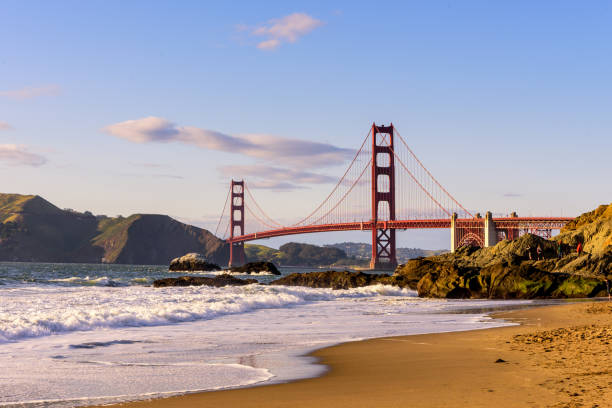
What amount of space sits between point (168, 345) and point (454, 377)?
4.98 meters

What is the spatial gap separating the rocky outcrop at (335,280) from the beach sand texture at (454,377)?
23864mm

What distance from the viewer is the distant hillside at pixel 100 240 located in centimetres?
15888

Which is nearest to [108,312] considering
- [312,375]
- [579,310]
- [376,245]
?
[312,375]

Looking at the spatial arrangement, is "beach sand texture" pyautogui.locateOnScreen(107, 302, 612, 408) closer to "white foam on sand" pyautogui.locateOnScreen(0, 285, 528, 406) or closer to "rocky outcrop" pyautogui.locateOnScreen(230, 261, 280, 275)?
"white foam on sand" pyautogui.locateOnScreen(0, 285, 528, 406)

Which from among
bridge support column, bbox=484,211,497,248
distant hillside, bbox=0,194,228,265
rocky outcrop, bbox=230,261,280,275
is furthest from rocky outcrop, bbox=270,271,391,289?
distant hillside, bbox=0,194,228,265

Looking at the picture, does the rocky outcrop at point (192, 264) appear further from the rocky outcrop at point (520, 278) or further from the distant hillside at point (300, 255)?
the distant hillside at point (300, 255)

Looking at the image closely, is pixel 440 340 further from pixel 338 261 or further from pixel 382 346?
pixel 338 261

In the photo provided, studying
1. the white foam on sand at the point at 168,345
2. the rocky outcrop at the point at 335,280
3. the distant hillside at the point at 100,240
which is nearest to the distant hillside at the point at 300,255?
the distant hillside at the point at 100,240

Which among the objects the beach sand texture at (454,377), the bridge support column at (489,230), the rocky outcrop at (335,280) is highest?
the bridge support column at (489,230)

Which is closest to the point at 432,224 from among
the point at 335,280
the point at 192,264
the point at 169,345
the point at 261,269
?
the point at 261,269

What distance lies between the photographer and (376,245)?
3054 inches

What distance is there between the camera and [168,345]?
975 cm

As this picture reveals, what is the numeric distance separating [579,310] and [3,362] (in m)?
14.1

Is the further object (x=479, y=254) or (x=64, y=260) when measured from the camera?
(x=64, y=260)
